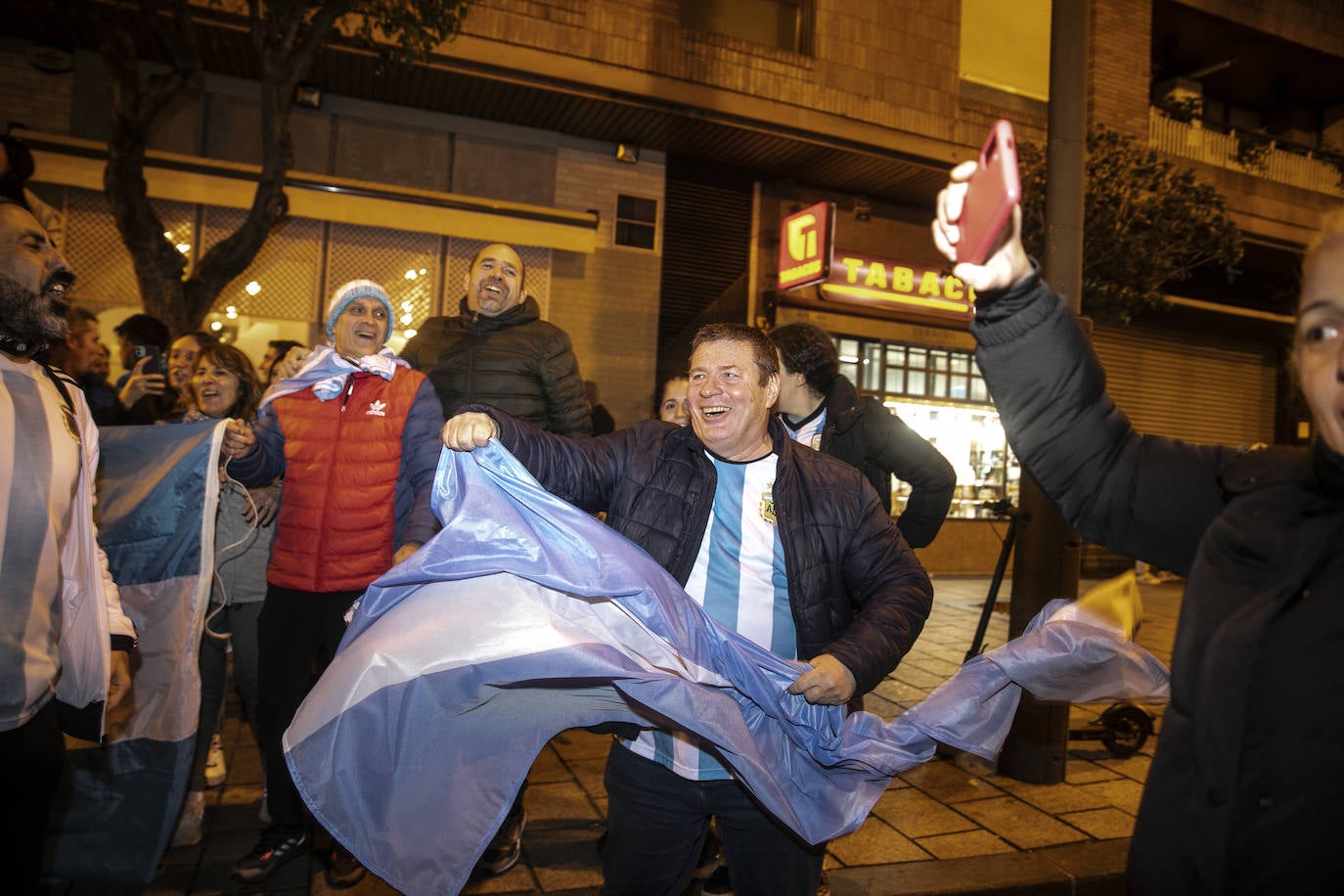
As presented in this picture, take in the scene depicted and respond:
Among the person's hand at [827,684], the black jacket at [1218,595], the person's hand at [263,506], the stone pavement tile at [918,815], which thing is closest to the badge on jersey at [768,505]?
the person's hand at [827,684]

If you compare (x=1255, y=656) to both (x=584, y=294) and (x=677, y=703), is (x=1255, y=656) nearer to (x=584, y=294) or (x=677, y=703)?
(x=677, y=703)

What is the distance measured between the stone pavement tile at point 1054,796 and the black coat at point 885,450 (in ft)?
6.20

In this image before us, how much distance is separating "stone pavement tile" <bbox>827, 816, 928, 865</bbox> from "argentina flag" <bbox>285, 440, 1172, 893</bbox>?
1.66 meters

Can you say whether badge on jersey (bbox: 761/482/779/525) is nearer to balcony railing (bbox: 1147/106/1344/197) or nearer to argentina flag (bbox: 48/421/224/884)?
argentina flag (bbox: 48/421/224/884)

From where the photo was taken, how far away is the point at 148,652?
12.1ft

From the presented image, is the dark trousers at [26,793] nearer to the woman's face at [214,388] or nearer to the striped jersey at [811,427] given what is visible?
the woman's face at [214,388]

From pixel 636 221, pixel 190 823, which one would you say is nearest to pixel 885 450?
pixel 190 823

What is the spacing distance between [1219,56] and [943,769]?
17387 millimetres

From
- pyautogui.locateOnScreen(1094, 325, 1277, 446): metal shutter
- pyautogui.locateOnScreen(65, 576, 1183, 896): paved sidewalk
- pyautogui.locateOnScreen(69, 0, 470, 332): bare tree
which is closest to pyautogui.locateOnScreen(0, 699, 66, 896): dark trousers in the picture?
pyautogui.locateOnScreen(65, 576, 1183, 896): paved sidewalk

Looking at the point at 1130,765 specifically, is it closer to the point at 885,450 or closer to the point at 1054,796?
the point at 1054,796

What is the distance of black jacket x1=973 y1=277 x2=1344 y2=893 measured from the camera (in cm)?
133

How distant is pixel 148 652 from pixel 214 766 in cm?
124

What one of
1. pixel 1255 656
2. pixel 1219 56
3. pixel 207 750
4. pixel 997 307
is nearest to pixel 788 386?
pixel 997 307

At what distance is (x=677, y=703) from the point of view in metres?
2.39
